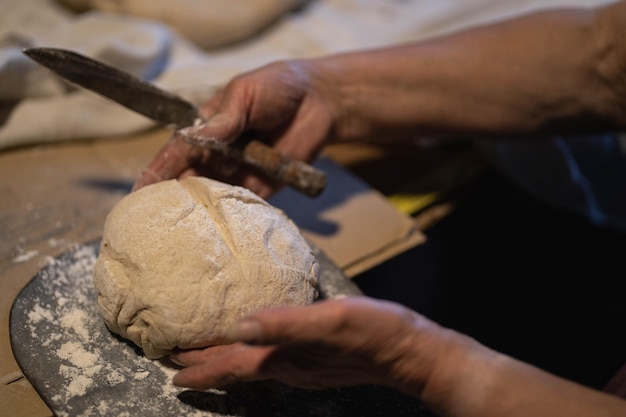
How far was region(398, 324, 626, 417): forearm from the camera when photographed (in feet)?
3.34

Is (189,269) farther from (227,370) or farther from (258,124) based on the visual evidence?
(258,124)

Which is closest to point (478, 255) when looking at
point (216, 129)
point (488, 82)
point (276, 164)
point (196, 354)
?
point (488, 82)

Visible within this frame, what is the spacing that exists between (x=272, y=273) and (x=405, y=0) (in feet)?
6.23

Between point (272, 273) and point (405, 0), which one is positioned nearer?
point (272, 273)

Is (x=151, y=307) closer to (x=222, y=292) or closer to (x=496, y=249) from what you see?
(x=222, y=292)

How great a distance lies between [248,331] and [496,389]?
47 cm

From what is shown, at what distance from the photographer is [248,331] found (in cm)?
88

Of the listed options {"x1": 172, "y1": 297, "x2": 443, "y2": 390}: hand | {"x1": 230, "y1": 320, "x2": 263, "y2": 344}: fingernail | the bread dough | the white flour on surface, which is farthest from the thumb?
{"x1": 230, "y1": 320, "x2": 263, "y2": 344}: fingernail

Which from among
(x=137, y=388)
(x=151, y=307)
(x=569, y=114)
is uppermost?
(x=569, y=114)

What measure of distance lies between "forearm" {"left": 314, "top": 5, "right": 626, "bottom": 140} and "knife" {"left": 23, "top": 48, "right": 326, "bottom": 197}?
0.38 metres

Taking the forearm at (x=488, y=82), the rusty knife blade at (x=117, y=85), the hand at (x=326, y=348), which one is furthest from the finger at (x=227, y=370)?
the forearm at (x=488, y=82)

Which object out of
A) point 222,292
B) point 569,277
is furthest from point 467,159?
point 222,292

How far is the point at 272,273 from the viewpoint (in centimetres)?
121

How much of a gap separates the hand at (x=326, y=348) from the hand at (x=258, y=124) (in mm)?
588
